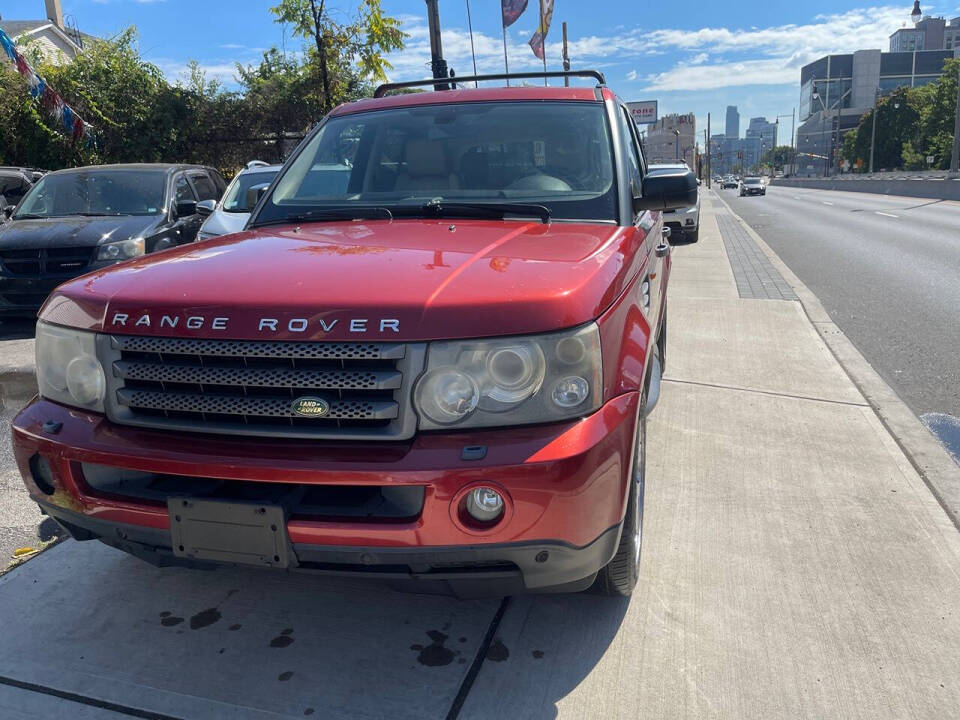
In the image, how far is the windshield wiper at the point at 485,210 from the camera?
3.16m

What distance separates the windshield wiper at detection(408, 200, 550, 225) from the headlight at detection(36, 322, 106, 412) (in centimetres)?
141

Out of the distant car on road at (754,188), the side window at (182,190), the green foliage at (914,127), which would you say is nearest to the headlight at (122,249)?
the side window at (182,190)

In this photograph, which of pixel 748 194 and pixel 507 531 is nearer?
pixel 507 531

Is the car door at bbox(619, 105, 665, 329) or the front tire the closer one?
the front tire

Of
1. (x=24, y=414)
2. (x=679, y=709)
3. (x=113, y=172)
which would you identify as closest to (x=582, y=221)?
(x=679, y=709)

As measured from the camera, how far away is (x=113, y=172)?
30.2ft

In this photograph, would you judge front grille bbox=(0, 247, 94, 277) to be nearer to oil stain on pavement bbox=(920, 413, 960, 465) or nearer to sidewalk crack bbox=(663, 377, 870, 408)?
sidewalk crack bbox=(663, 377, 870, 408)

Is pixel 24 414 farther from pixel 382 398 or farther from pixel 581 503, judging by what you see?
pixel 581 503

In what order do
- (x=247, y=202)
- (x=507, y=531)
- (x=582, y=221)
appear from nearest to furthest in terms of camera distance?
(x=507, y=531)
(x=582, y=221)
(x=247, y=202)

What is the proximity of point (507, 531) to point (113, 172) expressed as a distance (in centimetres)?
875

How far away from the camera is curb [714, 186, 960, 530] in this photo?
12.9 ft

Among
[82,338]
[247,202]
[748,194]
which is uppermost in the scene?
[247,202]

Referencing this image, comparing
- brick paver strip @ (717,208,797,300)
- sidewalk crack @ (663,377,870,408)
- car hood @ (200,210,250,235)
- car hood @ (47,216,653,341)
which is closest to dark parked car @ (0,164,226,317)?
car hood @ (200,210,250,235)

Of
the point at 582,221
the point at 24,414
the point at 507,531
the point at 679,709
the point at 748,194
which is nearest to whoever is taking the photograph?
the point at 507,531
